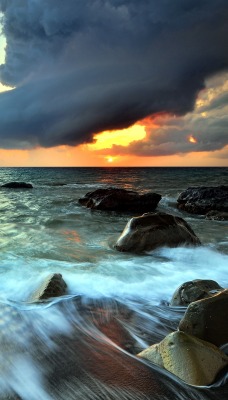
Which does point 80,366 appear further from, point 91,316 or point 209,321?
point 209,321

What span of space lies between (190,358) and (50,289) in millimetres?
2442

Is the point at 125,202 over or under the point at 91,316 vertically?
over

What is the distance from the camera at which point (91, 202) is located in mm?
16109

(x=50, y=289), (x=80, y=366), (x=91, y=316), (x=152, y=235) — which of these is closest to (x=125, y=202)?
(x=152, y=235)

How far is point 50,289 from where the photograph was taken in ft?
14.9

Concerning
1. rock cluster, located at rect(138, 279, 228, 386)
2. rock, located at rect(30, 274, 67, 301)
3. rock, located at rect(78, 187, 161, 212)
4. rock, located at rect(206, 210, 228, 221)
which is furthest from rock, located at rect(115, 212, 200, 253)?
rock, located at rect(78, 187, 161, 212)

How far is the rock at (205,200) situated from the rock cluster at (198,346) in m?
11.1

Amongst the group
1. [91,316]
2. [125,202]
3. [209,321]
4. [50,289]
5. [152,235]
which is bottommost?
[91,316]

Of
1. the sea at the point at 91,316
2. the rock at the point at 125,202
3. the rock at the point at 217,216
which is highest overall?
the rock at the point at 125,202

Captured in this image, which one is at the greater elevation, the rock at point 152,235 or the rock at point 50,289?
the rock at point 152,235

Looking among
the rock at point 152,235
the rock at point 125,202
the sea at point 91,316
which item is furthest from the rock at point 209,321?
the rock at point 125,202

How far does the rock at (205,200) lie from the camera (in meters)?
14.1

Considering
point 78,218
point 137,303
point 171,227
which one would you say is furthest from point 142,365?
point 78,218

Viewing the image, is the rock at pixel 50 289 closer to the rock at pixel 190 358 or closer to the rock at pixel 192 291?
the rock at pixel 192 291
